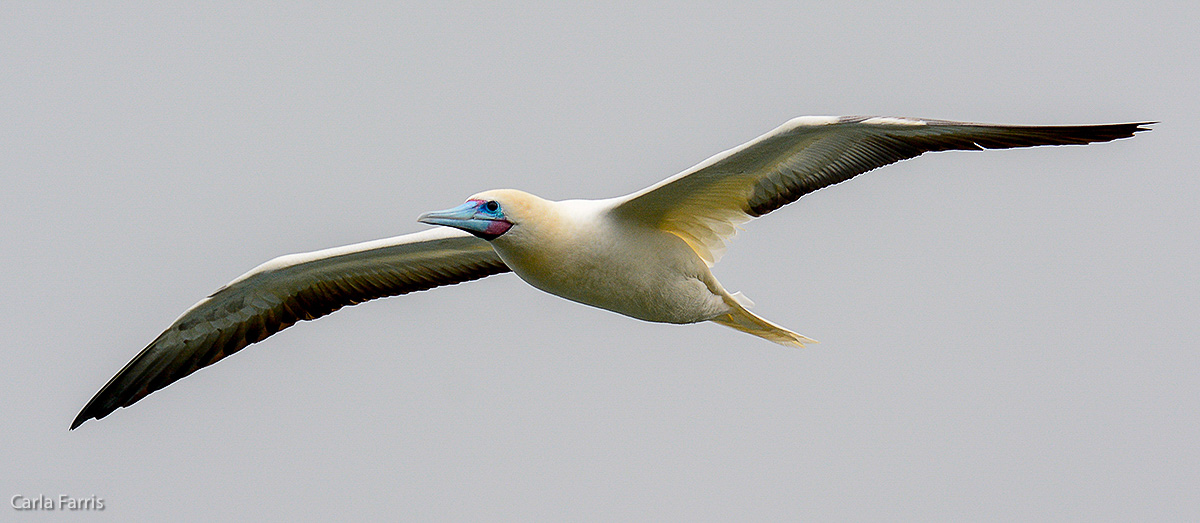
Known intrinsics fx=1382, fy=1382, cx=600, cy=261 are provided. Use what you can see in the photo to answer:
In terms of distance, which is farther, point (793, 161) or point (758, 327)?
point (758, 327)

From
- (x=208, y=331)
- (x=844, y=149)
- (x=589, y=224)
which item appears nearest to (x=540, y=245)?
(x=589, y=224)

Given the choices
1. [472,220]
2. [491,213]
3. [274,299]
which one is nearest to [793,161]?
[491,213]

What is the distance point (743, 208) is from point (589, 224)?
1.47 meters

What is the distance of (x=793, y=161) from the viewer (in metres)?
10.8

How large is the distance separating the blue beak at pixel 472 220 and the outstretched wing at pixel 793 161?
101cm

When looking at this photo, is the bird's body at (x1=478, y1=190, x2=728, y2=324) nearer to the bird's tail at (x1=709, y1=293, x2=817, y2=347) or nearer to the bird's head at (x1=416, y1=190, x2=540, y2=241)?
the bird's head at (x1=416, y1=190, x2=540, y2=241)

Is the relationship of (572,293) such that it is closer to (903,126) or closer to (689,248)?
(689,248)

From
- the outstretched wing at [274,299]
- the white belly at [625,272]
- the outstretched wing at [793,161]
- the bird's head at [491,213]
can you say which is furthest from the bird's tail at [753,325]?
the bird's head at [491,213]

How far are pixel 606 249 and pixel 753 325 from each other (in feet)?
7.36

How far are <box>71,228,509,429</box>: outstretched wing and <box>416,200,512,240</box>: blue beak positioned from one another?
203 cm

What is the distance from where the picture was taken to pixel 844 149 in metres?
10.7

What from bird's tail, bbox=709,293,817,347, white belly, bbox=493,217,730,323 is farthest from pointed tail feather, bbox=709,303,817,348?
white belly, bbox=493,217,730,323

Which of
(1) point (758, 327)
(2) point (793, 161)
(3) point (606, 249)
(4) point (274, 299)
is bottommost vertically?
(1) point (758, 327)

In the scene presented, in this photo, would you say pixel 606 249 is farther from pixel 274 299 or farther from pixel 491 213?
pixel 274 299
